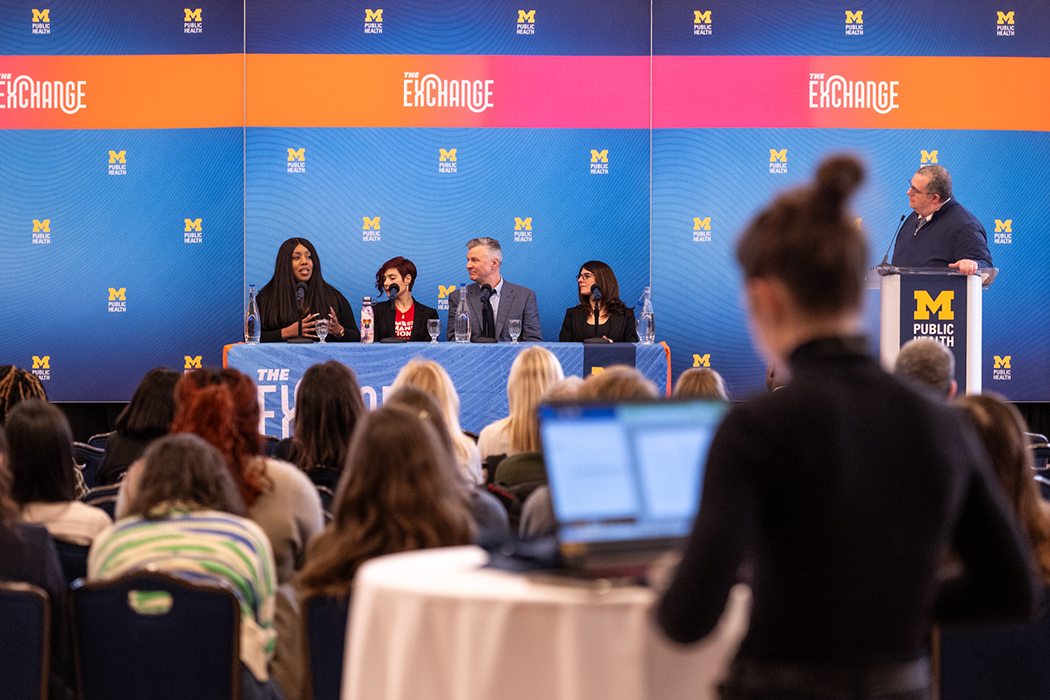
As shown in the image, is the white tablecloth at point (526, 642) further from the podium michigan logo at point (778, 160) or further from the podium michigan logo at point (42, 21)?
the podium michigan logo at point (42, 21)

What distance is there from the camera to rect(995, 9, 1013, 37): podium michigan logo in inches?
313

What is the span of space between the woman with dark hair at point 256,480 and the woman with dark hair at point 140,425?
2.36 ft

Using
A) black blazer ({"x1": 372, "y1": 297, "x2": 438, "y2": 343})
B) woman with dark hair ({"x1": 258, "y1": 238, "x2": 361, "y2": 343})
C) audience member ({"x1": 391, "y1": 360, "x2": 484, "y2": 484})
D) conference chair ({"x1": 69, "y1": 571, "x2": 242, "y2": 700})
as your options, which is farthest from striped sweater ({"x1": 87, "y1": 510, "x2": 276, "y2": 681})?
black blazer ({"x1": 372, "y1": 297, "x2": 438, "y2": 343})

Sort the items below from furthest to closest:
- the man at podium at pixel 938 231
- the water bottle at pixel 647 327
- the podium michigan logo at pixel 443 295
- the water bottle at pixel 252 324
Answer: the podium michigan logo at pixel 443 295 → the water bottle at pixel 647 327 → the water bottle at pixel 252 324 → the man at podium at pixel 938 231

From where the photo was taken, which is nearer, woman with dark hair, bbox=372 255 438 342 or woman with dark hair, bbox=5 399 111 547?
woman with dark hair, bbox=5 399 111 547

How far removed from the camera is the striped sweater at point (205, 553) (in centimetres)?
228

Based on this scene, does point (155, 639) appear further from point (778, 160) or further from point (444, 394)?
point (778, 160)

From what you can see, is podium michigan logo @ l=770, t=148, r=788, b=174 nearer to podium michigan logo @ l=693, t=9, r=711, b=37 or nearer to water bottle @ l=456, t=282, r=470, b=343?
podium michigan logo @ l=693, t=9, r=711, b=37

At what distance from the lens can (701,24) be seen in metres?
7.96

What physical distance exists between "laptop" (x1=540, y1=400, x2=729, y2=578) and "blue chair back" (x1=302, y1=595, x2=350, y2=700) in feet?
2.29

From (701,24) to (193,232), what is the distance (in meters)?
4.26

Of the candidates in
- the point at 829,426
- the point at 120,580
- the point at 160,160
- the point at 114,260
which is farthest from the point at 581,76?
the point at 829,426

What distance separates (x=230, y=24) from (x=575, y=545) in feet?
24.0

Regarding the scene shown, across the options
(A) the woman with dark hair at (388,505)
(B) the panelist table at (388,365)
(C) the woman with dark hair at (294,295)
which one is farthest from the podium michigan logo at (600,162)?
(A) the woman with dark hair at (388,505)
